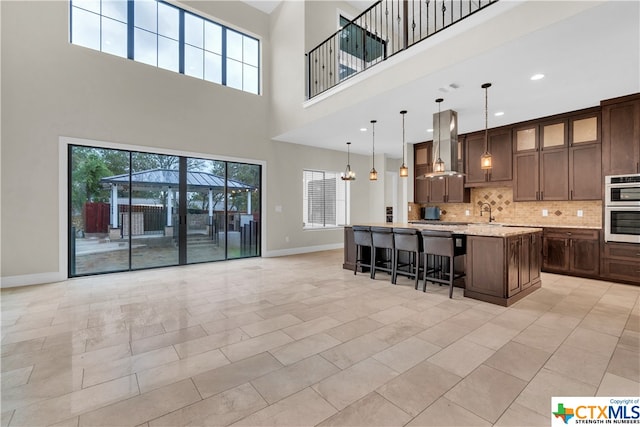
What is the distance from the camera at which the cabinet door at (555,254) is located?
16.7 feet

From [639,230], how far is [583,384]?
3.86 metres

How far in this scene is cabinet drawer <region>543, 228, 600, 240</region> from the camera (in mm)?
4773

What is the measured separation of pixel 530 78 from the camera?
388 centimetres

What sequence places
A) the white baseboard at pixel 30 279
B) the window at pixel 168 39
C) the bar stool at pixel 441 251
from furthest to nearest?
the window at pixel 168 39 < the white baseboard at pixel 30 279 < the bar stool at pixel 441 251

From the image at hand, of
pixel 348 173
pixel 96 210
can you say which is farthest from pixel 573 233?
pixel 96 210

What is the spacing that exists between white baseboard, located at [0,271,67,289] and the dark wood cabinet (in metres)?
8.50

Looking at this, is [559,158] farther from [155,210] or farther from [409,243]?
[155,210]

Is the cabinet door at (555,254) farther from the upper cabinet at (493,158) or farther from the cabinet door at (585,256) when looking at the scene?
the upper cabinet at (493,158)

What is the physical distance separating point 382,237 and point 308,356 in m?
2.83

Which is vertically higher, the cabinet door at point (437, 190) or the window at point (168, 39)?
the window at point (168, 39)

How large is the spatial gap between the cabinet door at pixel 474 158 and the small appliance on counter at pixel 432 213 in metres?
1.12

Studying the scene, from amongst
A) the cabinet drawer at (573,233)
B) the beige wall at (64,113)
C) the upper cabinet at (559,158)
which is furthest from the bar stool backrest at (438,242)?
Result: the beige wall at (64,113)

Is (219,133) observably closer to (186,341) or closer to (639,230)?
(186,341)

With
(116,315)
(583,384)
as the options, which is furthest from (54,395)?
(583,384)
